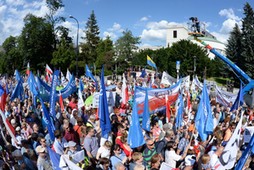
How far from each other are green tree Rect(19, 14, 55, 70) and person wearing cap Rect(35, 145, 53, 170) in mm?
53388

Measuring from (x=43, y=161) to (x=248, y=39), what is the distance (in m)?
43.0

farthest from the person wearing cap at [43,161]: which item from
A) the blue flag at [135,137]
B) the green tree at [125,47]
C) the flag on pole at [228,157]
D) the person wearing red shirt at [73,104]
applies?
the green tree at [125,47]

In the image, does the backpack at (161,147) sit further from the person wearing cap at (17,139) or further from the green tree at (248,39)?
the green tree at (248,39)

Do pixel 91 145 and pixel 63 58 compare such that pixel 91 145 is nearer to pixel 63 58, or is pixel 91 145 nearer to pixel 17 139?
pixel 17 139

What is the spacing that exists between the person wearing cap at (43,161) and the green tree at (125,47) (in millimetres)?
57192

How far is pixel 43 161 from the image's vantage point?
6227 mm

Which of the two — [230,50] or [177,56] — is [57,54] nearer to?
[177,56]

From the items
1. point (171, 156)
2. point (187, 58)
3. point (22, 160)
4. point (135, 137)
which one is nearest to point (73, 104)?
point (135, 137)

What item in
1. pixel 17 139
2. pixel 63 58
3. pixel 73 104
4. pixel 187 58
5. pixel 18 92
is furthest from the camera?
pixel 187 58

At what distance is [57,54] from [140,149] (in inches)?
1985

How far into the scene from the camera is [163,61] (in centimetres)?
6116

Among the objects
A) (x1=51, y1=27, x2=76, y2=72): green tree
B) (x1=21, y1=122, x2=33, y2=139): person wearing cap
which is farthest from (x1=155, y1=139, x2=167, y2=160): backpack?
(x1=51, y1=27, x2=76, y2=72): green tree

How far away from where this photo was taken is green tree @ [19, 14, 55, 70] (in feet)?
190

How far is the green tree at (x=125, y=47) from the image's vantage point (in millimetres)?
64188
